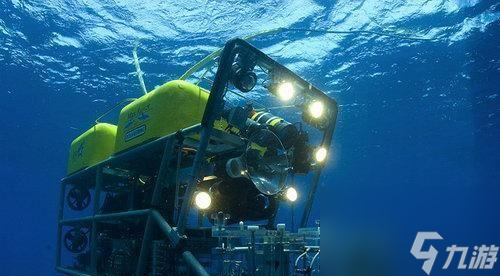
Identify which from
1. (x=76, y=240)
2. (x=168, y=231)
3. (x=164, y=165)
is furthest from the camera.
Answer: (x=76, y=240)

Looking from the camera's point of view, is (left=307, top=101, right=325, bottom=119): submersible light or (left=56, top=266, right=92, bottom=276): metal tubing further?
(left=56, top=266, right=92, bottom=276): metal tubing

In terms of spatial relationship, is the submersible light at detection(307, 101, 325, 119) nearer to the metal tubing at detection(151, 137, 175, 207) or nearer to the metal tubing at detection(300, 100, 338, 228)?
the metal tubing at detection(300, 100, 338, 228)

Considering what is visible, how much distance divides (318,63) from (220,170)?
40.7ft

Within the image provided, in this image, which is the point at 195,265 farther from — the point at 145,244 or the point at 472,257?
the point at 472,257

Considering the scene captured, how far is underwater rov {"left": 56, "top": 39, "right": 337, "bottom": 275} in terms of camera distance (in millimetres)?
5328

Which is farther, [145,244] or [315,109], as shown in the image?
[315,109]

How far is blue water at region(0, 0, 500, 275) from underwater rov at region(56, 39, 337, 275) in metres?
0.85

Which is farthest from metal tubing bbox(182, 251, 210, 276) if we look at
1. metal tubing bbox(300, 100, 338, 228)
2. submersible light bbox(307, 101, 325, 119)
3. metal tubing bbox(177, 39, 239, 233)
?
submersible light bbox(307, 101, 325, 119)

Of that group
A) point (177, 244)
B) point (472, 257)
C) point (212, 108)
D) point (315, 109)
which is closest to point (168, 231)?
point (177, 244)

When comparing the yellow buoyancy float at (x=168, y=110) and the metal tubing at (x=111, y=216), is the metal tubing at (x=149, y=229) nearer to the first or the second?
the metal tubing at (x=111, y=216)

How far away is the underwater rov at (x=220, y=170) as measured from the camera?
17.5 feet

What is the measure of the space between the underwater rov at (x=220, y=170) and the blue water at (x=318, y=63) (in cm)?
85

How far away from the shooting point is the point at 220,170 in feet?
21.5

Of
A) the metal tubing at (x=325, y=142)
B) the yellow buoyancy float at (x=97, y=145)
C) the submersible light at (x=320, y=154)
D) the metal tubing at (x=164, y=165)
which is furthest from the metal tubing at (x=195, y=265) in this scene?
the yellow buoyancy float at (x=97, y=145)
